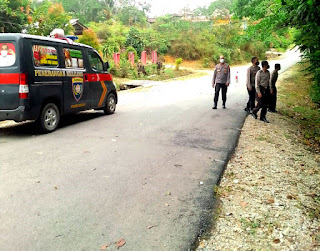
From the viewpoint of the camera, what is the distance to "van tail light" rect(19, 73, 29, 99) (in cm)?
616

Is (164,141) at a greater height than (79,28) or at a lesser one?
lesser

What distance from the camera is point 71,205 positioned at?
364cm

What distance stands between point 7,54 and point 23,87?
73cm

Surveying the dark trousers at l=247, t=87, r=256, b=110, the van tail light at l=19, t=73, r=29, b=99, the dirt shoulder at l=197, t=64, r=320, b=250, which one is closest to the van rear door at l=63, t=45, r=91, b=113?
the van tail light at l=19, t=73, r=29, b=99

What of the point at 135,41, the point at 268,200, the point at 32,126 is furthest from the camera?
the point at 135,41

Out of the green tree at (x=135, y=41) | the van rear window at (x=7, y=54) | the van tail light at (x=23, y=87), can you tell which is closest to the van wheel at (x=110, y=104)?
the van tail light at (x=23, y=87)

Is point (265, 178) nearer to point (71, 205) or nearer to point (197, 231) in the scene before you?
point (197, 231)

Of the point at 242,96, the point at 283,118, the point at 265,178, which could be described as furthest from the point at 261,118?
the point at 242,96

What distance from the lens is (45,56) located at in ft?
22.2

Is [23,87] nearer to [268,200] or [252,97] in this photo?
[268,200]

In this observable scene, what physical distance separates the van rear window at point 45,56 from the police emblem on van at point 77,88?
73 cm

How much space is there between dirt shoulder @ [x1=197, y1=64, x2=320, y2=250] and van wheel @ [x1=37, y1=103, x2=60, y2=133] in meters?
4.08

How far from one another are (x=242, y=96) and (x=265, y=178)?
33.9ft

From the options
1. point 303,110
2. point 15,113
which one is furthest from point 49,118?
point 303,110
